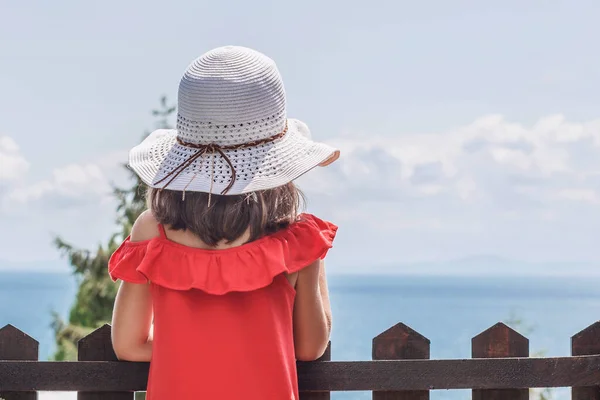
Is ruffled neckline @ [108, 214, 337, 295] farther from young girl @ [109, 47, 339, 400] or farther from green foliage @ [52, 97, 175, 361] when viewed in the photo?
green foliage @ [52, 97, 175, 361]

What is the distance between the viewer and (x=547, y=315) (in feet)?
291

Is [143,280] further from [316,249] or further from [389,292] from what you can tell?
[389,292]

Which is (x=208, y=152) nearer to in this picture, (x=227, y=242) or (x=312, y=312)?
(x=227, y=242)

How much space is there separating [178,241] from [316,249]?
Answer: 0.39 metres

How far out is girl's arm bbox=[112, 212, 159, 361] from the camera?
90.0 inches

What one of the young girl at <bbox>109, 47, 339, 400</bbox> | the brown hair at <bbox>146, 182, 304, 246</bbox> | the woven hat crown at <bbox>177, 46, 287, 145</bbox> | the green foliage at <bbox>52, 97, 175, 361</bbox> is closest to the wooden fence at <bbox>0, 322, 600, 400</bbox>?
the young girl at <bbox>109, 47, 339, 400</bbox>

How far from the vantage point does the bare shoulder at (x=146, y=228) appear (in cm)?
227

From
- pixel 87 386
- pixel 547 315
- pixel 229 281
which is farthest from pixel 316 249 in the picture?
pixel 547 315

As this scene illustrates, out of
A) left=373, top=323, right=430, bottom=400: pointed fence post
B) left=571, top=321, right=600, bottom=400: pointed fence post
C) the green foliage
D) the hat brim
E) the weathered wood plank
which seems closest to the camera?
the hat brim

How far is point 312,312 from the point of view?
2.32 m

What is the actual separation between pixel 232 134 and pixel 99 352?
37.4 inches

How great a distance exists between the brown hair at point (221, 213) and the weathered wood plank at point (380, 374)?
62cm

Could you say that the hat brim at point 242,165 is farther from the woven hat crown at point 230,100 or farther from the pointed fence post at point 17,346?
the pointed fence post at point 17,346

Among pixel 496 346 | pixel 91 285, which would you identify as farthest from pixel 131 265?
pixel 91 285
